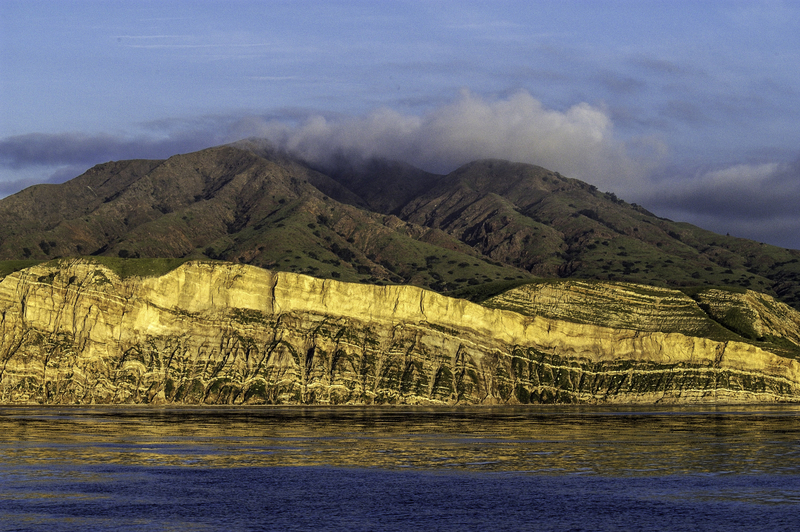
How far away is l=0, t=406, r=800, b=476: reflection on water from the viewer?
2916 inches

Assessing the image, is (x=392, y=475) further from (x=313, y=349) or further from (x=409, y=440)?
(x=313, y=349)

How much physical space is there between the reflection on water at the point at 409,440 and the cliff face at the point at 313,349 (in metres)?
16.9

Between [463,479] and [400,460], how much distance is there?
10673 millimetres

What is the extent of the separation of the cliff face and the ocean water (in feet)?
130

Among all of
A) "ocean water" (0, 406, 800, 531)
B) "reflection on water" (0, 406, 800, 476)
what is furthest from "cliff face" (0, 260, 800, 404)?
"ocean water" (0, 406, 800, 531)

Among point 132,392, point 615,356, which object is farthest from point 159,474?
point 615,356

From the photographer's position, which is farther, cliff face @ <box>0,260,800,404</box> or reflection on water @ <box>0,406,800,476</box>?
cliff face @ <box>0,260,800,404</box>

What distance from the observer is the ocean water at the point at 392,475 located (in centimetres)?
5191

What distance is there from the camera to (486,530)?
49188 millimetres

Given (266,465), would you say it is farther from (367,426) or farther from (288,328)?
(288,328)

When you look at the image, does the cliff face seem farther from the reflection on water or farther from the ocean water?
the ocean water

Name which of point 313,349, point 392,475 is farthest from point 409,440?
point 313,349

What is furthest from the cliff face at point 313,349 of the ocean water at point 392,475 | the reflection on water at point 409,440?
the ocean water at point 392,475

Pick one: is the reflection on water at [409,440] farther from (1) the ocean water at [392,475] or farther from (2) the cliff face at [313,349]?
(2) the cliff face at [313,349]
